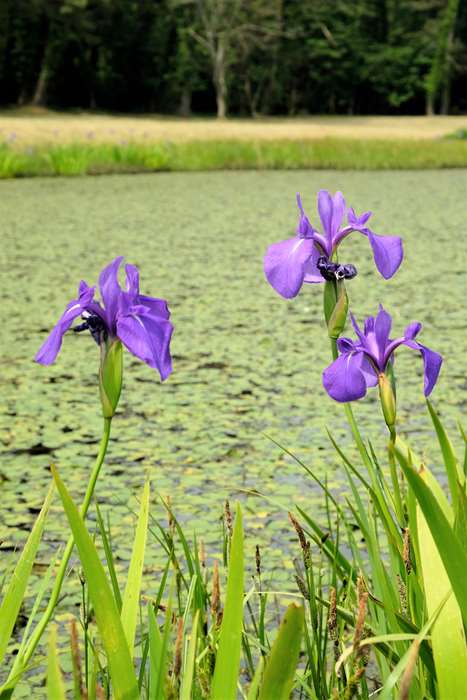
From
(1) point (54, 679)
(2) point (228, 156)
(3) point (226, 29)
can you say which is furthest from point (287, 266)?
(3) point (226, 29)

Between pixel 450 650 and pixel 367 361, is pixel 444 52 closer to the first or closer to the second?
pixel 367 361

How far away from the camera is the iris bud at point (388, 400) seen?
0.95m

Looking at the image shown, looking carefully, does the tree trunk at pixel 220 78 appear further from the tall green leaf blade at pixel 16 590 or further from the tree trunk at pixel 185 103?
the tall green leaf blade at pixel 16 590

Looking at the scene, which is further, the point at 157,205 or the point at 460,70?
the point at 460,70

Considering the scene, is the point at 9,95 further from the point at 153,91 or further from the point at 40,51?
the point at 153,91

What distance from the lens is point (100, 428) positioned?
90.6 inches

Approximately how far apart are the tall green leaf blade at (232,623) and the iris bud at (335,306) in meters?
0.26

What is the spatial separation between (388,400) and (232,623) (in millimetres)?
293

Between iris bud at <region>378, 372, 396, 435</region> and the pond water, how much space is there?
8.9 inches

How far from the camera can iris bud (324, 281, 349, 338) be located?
0.95m

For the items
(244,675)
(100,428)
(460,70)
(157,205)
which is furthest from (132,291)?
(460,70)

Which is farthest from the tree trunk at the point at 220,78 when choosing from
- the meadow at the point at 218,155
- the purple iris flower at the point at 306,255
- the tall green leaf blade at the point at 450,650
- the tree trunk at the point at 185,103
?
the tall green leaf blade at the point at 450,650

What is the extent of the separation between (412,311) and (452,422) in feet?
3.84

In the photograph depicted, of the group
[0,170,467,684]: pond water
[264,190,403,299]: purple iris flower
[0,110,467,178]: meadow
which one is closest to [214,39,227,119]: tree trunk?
[0,110,467,178]: meadow
